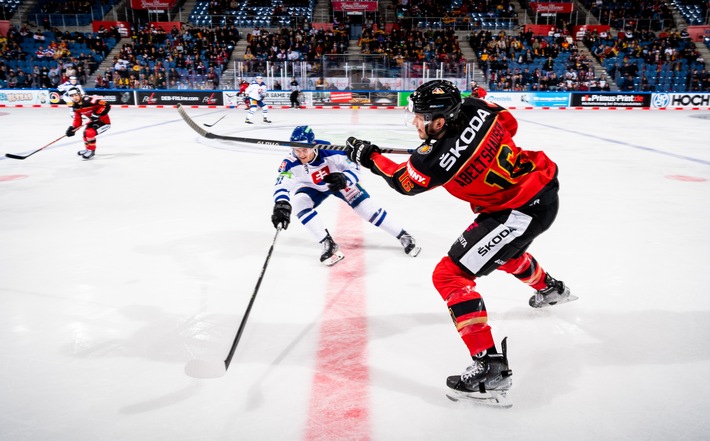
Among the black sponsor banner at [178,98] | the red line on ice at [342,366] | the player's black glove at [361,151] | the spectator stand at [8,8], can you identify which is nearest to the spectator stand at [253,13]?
the black sponsor banner at [178,98]

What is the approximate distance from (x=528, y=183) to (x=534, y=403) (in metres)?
0.99

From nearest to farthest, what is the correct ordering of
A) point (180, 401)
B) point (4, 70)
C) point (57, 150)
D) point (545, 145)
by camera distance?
point (180, 401) < point (57, 150) < point (545, 145) < point (4, 70)

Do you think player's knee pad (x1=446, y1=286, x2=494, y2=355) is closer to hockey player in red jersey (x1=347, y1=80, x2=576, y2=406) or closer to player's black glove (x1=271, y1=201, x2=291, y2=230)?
hockey player in red jersey (x1=347, y1=80, x2=576, y2=406)

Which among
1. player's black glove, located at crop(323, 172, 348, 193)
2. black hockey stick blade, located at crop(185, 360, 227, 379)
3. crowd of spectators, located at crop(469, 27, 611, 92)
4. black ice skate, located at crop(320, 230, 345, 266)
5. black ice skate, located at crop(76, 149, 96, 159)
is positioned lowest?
black hockey stick blade, located at crop(185, 360, 227, 379)

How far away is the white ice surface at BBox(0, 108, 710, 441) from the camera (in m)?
2.03

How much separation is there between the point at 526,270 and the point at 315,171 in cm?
181

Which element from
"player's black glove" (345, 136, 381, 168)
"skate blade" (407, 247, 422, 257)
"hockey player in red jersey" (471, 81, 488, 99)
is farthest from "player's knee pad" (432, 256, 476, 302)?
"hockey player in red jersey" (471, 81, 488, 99)

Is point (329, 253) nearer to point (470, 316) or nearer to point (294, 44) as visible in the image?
point (470, 316)

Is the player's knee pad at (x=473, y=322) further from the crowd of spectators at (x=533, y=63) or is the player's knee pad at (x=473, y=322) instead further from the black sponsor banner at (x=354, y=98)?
the crowd of spectators at (x=533, y=63)

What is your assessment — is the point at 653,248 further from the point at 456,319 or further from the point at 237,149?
the point at 237,149

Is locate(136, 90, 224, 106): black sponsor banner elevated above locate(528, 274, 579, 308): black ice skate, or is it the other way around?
locate(136, 90, 224, 106): black sponsor banner

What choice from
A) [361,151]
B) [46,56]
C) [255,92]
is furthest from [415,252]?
[46,56]

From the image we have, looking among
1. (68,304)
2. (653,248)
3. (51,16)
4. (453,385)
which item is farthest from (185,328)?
(51,16)

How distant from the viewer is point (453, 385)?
219 centimetres
